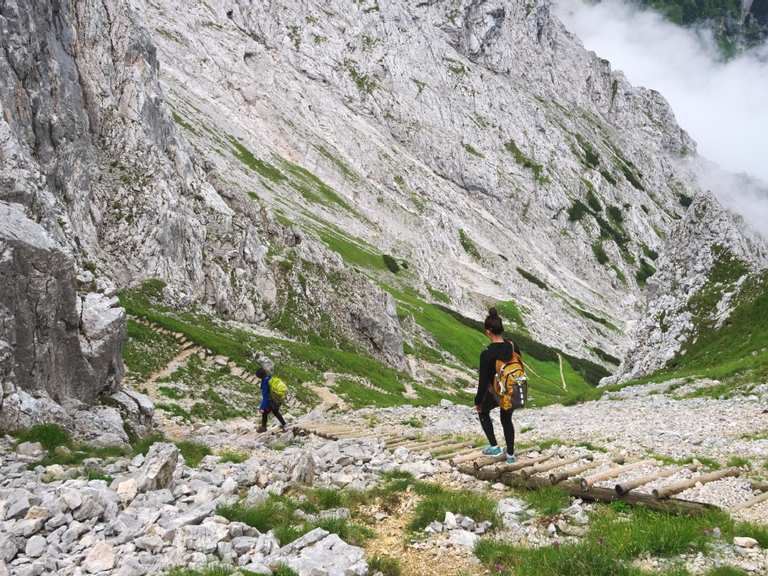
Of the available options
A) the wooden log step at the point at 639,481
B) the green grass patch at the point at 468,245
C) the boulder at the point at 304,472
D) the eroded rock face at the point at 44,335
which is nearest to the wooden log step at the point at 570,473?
the wooden log step at the point at 639,481

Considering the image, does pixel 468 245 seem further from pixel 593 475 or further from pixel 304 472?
pixel 593 475

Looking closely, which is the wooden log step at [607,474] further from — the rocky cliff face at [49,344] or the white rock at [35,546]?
the rocky cliff face at [49,344]

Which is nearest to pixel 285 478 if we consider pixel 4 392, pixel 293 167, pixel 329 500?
pixel 329 500

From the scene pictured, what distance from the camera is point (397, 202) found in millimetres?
164750

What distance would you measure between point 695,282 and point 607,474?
155 feet

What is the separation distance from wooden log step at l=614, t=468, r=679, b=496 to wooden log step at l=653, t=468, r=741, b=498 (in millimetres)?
401

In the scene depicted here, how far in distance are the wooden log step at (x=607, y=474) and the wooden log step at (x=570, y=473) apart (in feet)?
1.65

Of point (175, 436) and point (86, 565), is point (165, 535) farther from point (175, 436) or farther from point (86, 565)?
point (175, 436)

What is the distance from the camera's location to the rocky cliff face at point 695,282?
47.0 meters

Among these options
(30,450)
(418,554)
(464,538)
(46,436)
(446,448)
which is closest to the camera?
(418,554)

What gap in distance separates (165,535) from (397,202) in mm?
158768

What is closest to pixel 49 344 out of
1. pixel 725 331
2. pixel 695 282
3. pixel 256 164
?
pixel 725 331

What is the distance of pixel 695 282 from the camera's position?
5184 cm

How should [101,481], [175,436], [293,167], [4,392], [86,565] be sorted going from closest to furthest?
1. [86,565]
2. [101,481]
3. [4,392]
4. [175,436]
5. [293,167]
